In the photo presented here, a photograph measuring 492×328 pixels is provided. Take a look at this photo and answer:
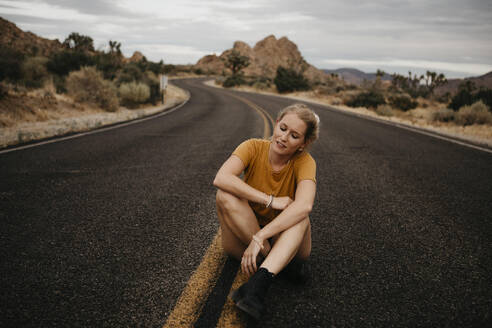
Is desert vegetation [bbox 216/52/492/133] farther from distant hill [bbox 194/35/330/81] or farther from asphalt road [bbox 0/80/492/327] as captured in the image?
distant hill [bbox 194/35/330/81]

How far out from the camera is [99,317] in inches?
71.2

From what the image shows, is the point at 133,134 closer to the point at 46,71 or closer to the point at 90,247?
the point at 90,247

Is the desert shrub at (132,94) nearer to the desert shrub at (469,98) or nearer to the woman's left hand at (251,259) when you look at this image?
the woman's left hand at (251,259)

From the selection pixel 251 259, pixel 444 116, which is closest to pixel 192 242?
pixel 251 259

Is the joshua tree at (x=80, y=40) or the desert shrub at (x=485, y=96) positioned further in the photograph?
the joshua tree at (x=80, y=40)

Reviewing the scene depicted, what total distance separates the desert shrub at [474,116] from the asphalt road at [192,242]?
11491mm

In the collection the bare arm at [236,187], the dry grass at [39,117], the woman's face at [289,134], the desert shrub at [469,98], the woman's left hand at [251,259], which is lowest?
the dry grass at [39,117]

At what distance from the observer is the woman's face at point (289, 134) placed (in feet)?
7.65

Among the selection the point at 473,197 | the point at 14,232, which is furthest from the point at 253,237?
the point at 473,197

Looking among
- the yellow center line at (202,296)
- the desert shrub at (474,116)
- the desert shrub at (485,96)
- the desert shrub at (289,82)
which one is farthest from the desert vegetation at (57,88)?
the desert shrub at (289,82)

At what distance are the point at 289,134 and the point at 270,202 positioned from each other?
0.57 meters

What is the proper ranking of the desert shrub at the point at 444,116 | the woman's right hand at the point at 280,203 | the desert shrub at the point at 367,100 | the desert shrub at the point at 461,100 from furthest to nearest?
the desert shrub at the point at 367,100
the desert shrub at the point at 461,100
the desert shrub at the point at 444,116
the woman's right hand at the point at 280,203

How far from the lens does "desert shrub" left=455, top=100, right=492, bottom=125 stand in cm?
1448

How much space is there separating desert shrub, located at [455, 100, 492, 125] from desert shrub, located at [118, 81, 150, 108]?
17.3 metres
